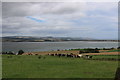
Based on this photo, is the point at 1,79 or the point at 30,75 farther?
the point at 30,75

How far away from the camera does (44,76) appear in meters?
15.4

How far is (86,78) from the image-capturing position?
1473cm

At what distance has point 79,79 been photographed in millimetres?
14508

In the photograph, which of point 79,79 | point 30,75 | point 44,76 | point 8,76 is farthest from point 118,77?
point 8,76

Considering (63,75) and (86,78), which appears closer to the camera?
(86,78)

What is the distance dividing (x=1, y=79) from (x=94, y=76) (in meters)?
7.83

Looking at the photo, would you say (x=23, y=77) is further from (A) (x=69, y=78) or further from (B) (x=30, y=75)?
(A) (x=69, y=78)

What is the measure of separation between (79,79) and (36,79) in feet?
11.5

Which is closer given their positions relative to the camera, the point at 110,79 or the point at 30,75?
the point at 110,79

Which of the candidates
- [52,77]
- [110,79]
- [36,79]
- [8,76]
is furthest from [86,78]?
[8,76]

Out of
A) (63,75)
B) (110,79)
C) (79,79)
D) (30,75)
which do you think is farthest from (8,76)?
(110,79)

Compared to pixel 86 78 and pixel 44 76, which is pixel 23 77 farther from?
pixel 86 78

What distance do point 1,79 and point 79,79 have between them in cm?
642

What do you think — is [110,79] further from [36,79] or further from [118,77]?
[36,79]
